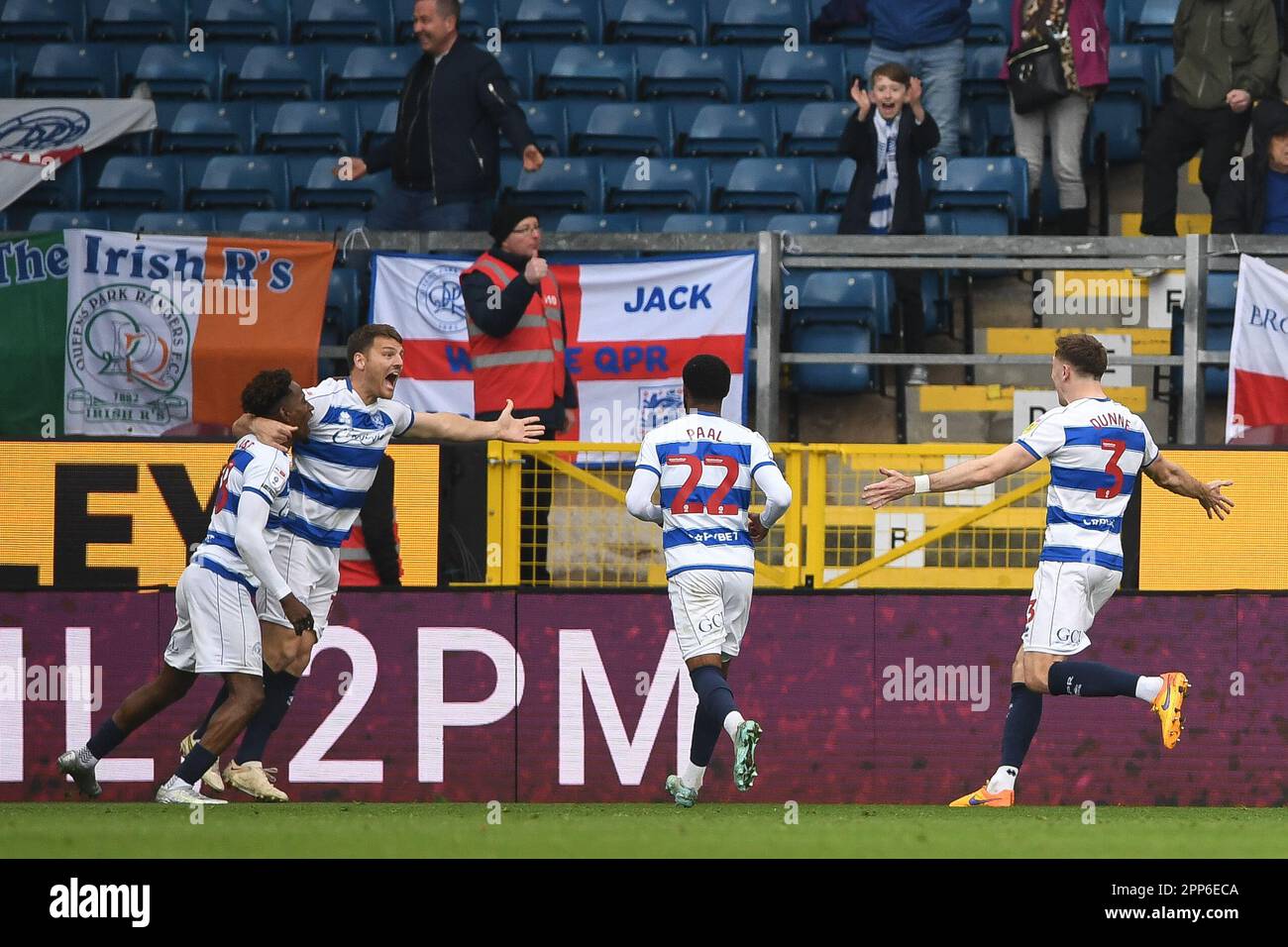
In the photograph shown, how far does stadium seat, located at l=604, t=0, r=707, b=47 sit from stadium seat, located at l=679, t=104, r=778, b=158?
1.17 meters

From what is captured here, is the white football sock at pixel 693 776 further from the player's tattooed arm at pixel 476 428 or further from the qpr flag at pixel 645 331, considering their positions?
the qpr flag at pixel 645 331

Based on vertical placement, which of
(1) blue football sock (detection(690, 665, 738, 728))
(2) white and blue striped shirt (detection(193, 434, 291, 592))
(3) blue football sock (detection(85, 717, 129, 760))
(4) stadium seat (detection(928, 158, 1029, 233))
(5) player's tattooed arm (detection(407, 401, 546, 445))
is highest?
(4) stadium seat (detection(928, 158, 1029, 233))

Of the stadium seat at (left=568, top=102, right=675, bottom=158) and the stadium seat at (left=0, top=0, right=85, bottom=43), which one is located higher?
the stadium seat at (left=0, top=0, right=85, bottom=43)

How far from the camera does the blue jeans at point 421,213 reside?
489 inches

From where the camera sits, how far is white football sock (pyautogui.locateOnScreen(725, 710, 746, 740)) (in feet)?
25.5

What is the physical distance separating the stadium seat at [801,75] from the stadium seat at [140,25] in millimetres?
4627

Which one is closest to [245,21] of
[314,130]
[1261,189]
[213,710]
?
[314,130]

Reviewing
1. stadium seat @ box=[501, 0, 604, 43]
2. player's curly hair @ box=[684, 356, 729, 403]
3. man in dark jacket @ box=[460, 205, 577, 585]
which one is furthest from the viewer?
stadium seat @ box=[501, 0, 604, 43]

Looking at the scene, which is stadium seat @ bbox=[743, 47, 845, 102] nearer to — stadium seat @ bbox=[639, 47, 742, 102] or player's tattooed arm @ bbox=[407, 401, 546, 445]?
stadium seat @ bbox=[639, 47, 742, 102]

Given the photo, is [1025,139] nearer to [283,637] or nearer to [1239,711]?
[1239,711]

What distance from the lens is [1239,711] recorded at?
9.41 m

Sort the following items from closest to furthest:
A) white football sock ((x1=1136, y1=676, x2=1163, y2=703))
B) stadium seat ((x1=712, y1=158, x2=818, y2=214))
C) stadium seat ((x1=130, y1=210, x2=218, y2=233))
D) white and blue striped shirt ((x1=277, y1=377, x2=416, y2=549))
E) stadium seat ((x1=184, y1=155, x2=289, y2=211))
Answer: white football sock ((x1=1136, y1=676, x2=1163, y2=703))
white and blue striped shirt ((x1=277, y1=377, x2=416, y2=549))
stadium seat ((x1=130, y1=210, x2=218, y2=233))
stadium seat ((x1=712, y1=158, x2=818, y2=214))
stadium seat ((x1=184, y1=155, x2=289, y2=211))

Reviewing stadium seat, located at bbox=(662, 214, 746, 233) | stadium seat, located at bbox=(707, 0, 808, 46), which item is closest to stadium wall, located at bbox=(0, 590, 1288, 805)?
stadium seat, located at bbox=(662, 214, 746, 233)

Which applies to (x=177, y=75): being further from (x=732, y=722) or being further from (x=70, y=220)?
(x=732, y=722)
